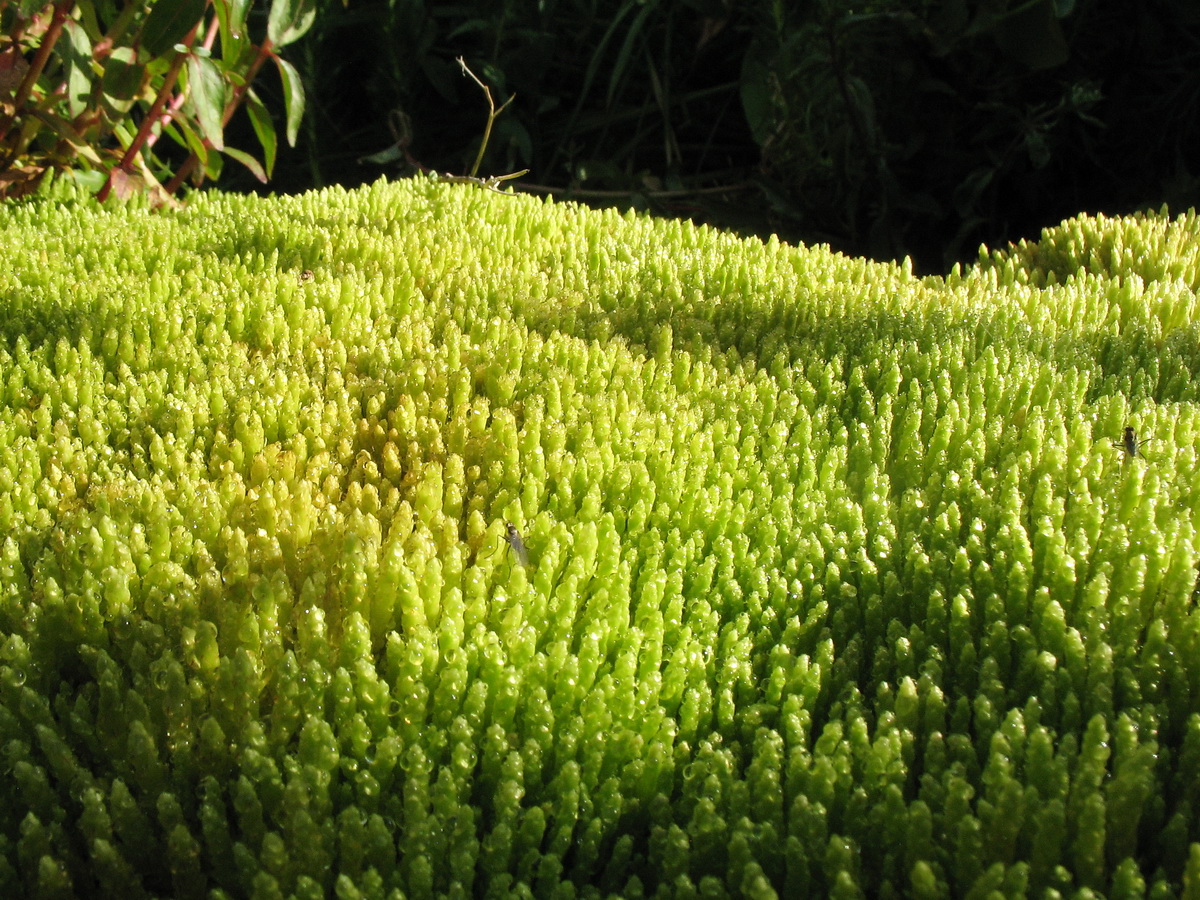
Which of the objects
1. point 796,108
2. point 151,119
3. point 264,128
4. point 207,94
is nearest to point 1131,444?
point 207,94

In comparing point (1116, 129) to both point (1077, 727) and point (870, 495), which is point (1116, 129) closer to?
point (870, 495)

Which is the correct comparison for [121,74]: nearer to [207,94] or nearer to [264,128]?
[207,94]

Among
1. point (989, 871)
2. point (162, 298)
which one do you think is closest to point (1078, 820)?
point (989, 871)

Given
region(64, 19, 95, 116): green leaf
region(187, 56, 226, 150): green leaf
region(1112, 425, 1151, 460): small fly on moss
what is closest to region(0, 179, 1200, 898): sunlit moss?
region(1112, 425, 1151, 460): small fly on moss

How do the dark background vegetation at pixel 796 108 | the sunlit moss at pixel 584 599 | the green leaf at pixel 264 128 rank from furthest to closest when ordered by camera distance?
1. the dark background vegetation at pixel 796 108
2. the green leaf at pixel 264 128
3. the sunlit moss at pixel 584 599

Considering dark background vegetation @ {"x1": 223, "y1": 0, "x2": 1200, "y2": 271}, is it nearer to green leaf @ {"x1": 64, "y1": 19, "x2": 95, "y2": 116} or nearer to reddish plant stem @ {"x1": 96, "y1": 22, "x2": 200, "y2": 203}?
reddish plant stem @ {"x1": 96, "y1": 22, "x2": 200, "y2": 203}

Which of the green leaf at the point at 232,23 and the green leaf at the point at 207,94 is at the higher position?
the green leaf at the point at 232,23

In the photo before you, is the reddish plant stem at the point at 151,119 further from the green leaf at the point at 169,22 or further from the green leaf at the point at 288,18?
the green leaf at the point at 288,18

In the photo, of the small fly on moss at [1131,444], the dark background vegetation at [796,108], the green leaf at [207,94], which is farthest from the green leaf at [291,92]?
the small fly on moss at [1131,444]
